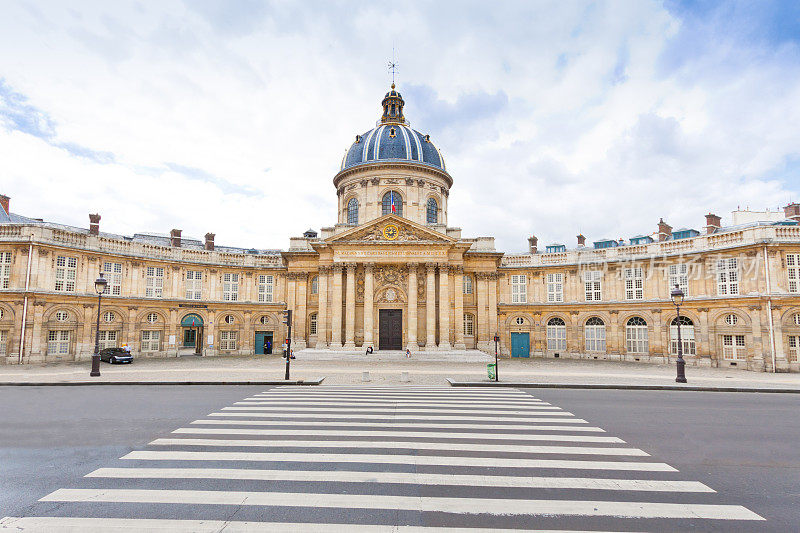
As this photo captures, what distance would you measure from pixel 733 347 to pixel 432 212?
3161cm

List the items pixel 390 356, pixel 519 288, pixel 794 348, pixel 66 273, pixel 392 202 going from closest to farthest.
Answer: pixel 794 348 → pixel 66 273 → pixel 390 356 → pixel 519 288 → pixel 392 202

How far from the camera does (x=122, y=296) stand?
4025cm

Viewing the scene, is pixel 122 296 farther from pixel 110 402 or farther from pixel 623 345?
pixel 623 345

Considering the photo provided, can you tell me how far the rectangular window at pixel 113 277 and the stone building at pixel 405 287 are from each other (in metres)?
0.13

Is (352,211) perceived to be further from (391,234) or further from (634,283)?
(634,283)

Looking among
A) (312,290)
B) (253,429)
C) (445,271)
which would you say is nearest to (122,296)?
(312,290)

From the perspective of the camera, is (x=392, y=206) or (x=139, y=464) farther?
(x=392, y=206)

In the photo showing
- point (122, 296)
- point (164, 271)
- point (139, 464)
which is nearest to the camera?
point (139, 464)

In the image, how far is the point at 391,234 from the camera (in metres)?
41.7

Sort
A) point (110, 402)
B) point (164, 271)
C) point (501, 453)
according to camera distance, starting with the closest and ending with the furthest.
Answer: point (501, 453) → point (110, 402) → point (164, 271)

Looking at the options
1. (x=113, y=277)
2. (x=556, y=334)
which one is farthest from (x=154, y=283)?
(x=556, y=334)

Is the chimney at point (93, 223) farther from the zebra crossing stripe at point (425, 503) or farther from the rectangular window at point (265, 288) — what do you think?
the zebra crossing stripe at point (425, 503)

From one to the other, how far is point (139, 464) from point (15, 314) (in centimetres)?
3568

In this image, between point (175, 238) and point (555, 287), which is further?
point (175, 238)
